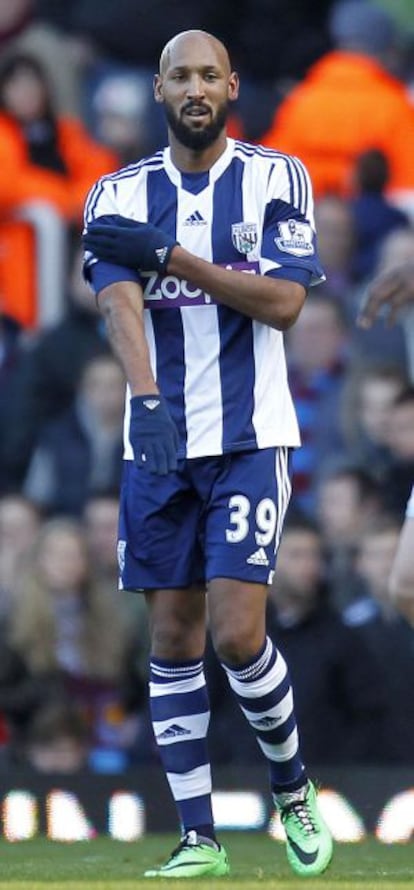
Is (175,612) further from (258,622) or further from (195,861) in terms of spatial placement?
(195,861)

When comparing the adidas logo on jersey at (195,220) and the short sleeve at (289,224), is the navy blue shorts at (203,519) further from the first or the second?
the adidas logo on jersey at (195,220)

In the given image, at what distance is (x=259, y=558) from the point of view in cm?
659

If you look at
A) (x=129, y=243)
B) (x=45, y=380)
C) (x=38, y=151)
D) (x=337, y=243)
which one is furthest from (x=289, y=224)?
(x=38, y=151)

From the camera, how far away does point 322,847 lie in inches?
262

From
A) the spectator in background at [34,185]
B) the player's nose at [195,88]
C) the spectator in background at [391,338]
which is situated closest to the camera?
the player's nose at [195,88]

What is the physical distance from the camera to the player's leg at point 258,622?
6.54 metres

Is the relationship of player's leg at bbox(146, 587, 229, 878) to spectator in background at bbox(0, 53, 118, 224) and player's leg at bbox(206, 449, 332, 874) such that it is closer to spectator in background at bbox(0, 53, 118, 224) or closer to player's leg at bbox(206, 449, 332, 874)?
player's leg at bbox(206, 449, 332, 874)

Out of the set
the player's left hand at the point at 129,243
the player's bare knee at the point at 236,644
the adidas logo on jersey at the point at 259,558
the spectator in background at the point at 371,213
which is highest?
the spectator in background at the point at 371,213

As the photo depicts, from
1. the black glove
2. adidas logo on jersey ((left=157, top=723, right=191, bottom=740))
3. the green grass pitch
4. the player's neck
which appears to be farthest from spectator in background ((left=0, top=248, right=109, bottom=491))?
the black glove

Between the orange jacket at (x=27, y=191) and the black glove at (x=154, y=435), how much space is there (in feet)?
16.6

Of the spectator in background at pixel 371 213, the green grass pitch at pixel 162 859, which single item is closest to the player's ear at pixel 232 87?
the green grass pitch at pixel 162 859

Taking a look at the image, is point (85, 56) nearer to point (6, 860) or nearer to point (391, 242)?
point (391, 242)

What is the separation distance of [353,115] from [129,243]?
476cm

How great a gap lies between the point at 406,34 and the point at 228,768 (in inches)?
164
